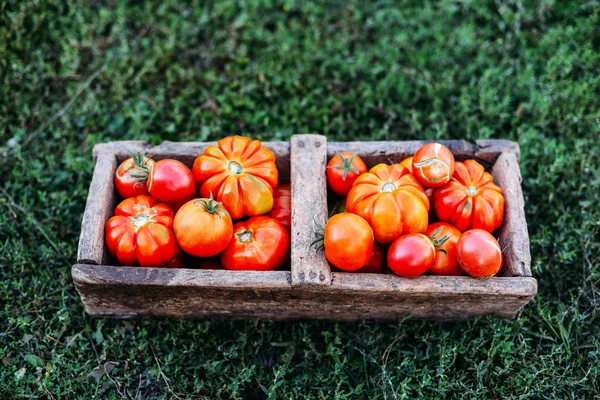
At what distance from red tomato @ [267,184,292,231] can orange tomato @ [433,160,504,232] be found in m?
0.82

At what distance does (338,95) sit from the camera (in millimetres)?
4438

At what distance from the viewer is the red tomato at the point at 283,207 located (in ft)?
10.2

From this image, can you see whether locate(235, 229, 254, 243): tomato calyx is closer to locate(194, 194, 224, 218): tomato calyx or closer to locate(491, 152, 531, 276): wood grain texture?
locate(194, 194, 224, 218): tomato calyx

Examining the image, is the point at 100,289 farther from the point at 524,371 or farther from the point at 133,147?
the point at 524,371

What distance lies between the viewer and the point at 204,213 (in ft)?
8.95

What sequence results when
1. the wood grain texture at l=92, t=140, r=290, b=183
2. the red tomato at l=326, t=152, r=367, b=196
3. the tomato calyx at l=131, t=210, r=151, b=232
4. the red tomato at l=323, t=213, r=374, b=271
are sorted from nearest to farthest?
1. the red tomato at l=323, t=213, r=374, b=271
2. the tomato calyx at l=131, t=210, r=151, b=232
3. the red tomato at l=326, t=152, r=367, b=196
4. the wood grain texture at l=92, t=140, r=290, b=183

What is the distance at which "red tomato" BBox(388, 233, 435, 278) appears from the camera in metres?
2.68

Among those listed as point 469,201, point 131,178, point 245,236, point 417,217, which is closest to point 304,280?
point 245,236

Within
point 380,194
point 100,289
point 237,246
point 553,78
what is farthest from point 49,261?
point 553,78

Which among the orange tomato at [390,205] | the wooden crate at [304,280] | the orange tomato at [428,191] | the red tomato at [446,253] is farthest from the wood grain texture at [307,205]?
the red tomato at [446,253]

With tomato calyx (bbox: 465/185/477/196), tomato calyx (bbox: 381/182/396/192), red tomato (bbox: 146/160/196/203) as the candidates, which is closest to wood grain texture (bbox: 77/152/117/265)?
red tomato (bbox: 146/160/196/203)

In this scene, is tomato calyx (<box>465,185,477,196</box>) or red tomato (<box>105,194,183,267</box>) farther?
tomato calyx (<box>465,185,477,196</box>)

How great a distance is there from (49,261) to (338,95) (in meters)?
2.46

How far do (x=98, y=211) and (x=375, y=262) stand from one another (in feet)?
4.96
